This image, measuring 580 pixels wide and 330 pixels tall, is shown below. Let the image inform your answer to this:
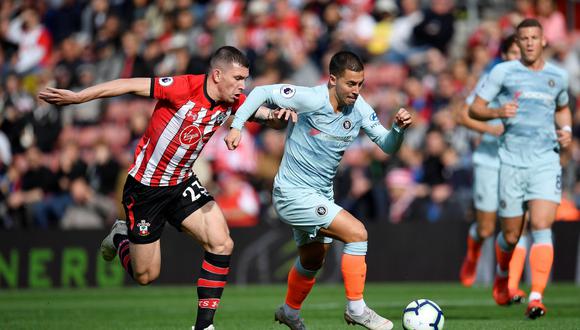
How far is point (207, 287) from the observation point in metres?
9.59

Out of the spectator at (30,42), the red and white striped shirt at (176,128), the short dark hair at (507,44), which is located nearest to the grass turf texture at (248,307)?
the red and white striped shirt at (176,128)

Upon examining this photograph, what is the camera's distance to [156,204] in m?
10.1

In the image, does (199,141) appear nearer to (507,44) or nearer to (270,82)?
(507,44)

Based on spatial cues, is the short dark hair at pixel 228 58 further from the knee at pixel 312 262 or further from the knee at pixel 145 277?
the knee at pixel 145 277

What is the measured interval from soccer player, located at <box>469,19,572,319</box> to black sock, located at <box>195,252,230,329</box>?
11.2 feet

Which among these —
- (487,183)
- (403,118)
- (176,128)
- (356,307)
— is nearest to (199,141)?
(176,128)

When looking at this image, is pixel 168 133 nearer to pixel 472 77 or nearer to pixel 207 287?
pixel 207 287

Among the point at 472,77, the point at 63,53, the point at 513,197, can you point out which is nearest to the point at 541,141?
the point at 513,197

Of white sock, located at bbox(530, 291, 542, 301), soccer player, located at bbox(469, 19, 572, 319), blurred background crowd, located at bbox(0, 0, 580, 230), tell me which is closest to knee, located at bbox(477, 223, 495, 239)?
soccer player, located at bbox(469, 19, 572, 319)

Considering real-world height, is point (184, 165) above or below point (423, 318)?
above

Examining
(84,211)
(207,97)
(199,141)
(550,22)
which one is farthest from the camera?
(550,22)

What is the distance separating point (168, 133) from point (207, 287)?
145 centimetres

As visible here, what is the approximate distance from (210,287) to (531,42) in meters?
4.25

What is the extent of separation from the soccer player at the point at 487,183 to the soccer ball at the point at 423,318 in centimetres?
355
